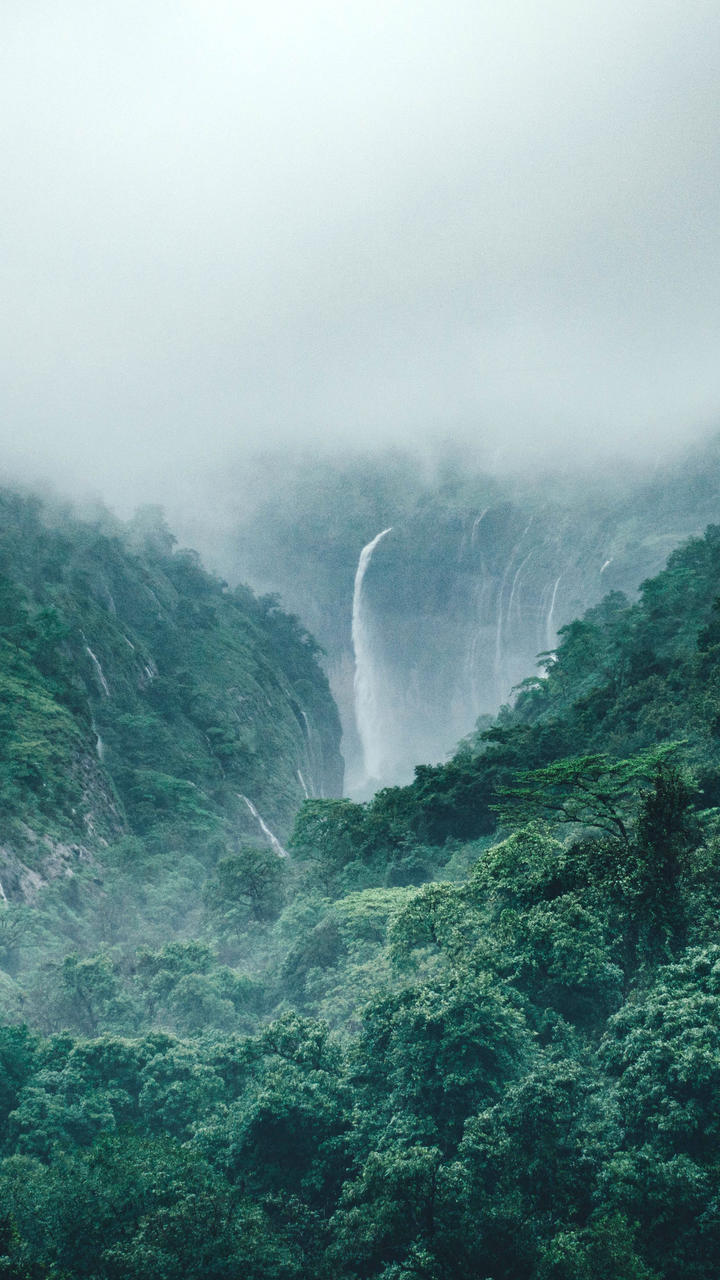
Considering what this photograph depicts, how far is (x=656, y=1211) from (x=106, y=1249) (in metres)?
8.34

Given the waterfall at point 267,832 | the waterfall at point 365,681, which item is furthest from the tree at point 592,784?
the waterfall at point 365,681

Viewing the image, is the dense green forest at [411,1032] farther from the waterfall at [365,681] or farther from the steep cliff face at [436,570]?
the waterfall at [365,681]

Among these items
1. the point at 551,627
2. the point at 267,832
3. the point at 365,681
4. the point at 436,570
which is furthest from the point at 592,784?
the point at 436,570

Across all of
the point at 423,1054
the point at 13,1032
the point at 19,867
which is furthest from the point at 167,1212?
the point at 19,867

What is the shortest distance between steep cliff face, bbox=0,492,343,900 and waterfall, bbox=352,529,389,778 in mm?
31038

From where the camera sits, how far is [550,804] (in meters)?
21.8

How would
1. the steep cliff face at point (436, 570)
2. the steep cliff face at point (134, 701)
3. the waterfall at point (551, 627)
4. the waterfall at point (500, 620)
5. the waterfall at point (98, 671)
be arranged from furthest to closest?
the waterfall at point (500, 620) → the steep cliff face at point (436, 570) → the waterfall at point (551, 627) → the waterfall at point (98, 671) → the steep cliff face at point (134, 701)

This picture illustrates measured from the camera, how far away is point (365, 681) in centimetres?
14262

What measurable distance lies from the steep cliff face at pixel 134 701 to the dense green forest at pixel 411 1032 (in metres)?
3.98

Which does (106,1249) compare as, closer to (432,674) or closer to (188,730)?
(188,730)

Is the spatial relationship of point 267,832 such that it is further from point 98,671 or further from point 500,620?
point 500,620

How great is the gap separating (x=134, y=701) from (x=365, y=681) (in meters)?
78.0

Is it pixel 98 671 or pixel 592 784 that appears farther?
pixel 98 671

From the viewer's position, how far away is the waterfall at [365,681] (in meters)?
135
